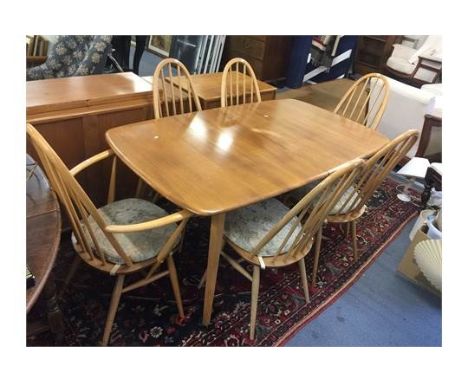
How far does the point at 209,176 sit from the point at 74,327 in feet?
2.80

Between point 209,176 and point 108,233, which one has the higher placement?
point 209,176

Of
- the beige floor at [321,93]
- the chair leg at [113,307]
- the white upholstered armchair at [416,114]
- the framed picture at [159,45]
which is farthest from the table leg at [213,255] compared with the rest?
the framed picture at [159,45]

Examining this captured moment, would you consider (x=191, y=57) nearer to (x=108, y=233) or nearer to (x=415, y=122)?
(x=415, y=122)

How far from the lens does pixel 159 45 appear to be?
5.11 m

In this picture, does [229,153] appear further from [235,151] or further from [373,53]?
[373,53]

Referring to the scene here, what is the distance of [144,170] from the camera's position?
1.24 meters

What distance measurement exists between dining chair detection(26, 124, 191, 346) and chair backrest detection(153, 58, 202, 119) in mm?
499

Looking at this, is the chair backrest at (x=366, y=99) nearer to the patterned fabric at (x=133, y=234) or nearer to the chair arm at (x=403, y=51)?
the patterned fabric at (x=133, y=234)

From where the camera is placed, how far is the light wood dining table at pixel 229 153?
118cm

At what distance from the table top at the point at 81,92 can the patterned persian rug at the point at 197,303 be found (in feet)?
2.36

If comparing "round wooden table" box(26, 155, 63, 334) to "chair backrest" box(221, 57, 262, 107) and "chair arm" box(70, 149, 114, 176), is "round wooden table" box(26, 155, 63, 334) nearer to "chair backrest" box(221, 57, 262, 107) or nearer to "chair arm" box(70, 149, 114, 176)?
"chair arm" box(70, 149, 114, 176)

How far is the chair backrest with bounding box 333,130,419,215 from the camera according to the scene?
1407 mm

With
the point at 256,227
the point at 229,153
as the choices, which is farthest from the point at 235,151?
the point at 256,227
